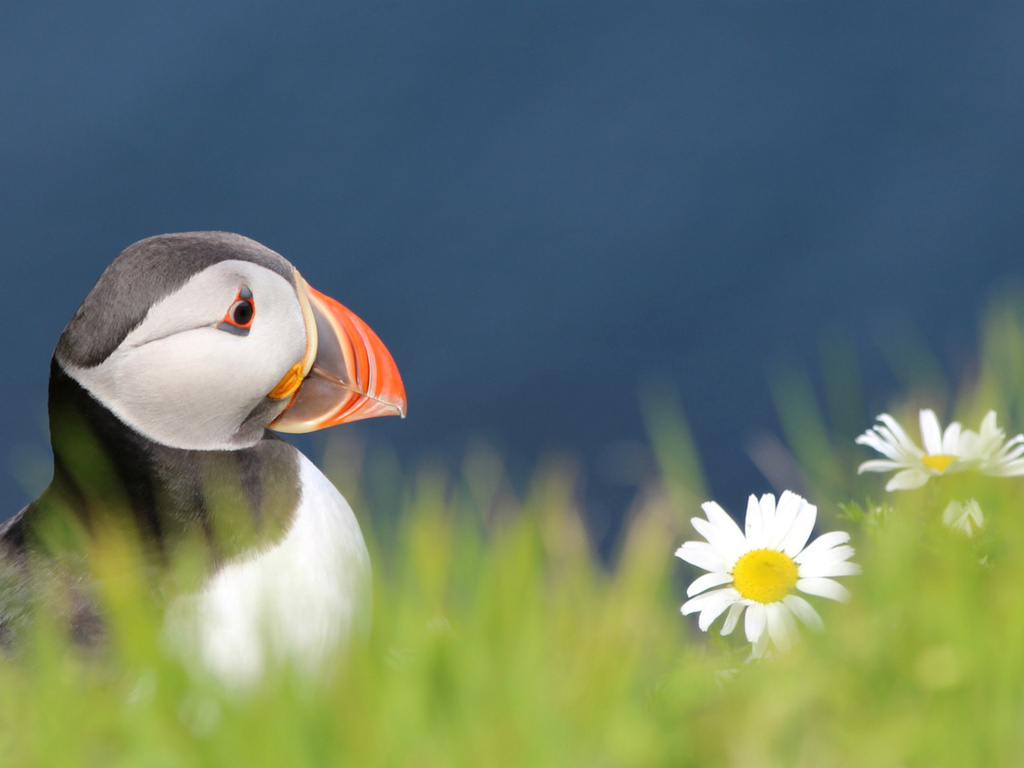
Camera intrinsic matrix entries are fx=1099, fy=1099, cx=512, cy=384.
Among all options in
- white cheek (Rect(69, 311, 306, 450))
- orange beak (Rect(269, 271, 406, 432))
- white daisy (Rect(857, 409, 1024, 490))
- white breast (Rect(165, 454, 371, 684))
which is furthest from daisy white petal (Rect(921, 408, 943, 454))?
white cheek (Rect(69, 311, 306, 450))

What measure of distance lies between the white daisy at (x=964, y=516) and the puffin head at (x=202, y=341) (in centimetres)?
139

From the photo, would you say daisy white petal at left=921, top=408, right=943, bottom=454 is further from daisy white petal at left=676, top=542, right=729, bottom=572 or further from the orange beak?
the orange beak

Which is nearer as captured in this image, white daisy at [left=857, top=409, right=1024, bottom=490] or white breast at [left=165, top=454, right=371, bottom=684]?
white daisy at [left=857, top=409, right=1024, bottom=490]

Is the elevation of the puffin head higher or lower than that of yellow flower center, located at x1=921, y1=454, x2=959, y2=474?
lower

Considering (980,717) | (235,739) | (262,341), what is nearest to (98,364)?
(262,341)

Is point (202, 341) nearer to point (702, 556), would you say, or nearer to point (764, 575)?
point (702, 556)

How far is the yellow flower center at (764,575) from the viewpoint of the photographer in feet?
5.88

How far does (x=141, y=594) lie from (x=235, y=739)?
0.81 metres

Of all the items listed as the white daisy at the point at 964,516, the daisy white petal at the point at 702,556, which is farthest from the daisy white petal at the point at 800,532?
the white daisy at the point at 964,516

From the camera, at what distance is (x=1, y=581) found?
7.54 feet

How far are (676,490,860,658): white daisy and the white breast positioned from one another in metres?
0.59

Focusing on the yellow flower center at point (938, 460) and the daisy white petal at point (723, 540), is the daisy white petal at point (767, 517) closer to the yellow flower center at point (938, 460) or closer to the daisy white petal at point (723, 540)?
the daisy white petal at point (723, 540)

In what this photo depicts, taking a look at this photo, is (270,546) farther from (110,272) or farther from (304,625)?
(110,272)

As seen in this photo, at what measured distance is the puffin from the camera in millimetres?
2215
